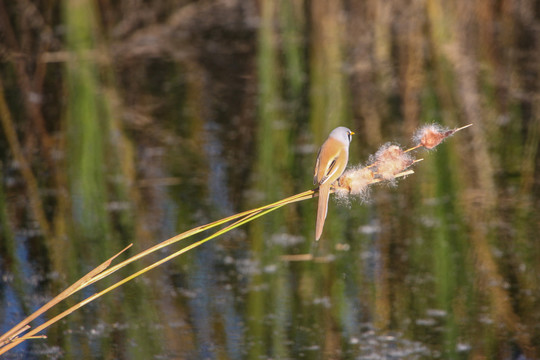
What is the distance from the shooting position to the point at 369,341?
167 inches

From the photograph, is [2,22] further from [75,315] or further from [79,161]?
[75,315]

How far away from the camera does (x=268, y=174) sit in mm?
6230

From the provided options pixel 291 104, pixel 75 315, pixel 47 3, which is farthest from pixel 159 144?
pixel 47 3

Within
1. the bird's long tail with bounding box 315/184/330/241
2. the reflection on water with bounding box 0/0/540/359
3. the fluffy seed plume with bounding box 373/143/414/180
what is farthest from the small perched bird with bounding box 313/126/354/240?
the reflection on water with bounding box 0/0/540/359

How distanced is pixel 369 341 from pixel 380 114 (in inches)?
139

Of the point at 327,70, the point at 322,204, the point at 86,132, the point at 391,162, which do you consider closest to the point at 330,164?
the point at 322,204

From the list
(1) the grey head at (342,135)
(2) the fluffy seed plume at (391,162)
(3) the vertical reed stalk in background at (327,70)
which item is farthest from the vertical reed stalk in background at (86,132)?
(2) the fluffy seed plume at (391,162)

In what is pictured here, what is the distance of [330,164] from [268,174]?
3.16 metres

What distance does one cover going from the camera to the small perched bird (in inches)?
118

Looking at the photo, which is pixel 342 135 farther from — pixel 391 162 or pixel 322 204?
pixel 391 162

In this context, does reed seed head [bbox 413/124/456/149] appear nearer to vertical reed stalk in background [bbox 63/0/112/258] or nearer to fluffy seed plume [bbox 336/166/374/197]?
fluffy seed plume [bbox 336/166/374/197]

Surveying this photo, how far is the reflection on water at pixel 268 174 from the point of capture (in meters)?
4.38

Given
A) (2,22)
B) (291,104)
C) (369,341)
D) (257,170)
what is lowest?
(369,341)

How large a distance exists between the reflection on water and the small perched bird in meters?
1.23
